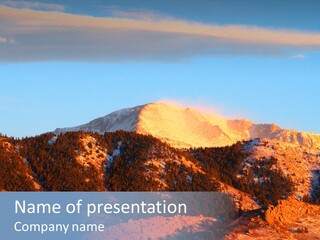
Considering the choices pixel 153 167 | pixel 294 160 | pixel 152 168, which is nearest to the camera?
pixel 152 168

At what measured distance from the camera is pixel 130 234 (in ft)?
174

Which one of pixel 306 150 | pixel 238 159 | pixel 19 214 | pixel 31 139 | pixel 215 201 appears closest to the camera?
pixel 19 214

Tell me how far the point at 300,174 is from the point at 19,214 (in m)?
62.4

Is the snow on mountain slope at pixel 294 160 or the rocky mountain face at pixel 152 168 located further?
the snow on mountain slope at pixel 294 160

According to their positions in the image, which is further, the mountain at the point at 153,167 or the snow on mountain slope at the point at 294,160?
the snow on mountain slope at the point at 294,160

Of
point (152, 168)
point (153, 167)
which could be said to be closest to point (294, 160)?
point (153, 167)

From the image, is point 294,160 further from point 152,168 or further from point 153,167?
point 152,168

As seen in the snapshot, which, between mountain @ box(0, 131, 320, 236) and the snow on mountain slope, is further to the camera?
the snow on mountain slope

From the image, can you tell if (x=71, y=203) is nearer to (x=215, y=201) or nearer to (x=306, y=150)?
(x=215, y=201)

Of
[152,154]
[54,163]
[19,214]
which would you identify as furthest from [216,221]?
[152,154]

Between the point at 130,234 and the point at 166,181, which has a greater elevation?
the point at 130,234

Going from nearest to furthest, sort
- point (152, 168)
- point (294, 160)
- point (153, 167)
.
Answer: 1. point (152, 168)
2. point (153, 167)
3. point (294, 160)

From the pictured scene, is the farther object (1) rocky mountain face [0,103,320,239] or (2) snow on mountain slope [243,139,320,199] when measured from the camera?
(2) snow on mountain slope [243,139,320,199]

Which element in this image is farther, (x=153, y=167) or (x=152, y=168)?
(x=153, y=167)
